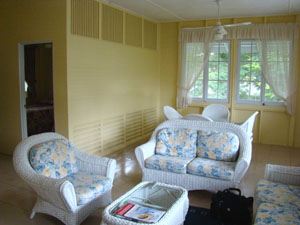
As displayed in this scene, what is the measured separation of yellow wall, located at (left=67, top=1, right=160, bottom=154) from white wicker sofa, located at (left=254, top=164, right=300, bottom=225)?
283cm

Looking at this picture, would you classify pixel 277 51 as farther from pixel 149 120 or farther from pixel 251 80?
pixel 149 120

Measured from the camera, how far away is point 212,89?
674cm

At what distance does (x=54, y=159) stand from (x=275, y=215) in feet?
6.82

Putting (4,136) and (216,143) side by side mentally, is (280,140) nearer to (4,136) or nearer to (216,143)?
(216,143)

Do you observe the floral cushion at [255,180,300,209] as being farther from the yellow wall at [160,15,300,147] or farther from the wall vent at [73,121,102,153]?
the yellow wall at [160,15,300,147]

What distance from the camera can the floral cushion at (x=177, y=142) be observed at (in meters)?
3.81

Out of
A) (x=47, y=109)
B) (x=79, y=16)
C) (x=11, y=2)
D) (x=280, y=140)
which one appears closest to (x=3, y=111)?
(x=47, y=109)

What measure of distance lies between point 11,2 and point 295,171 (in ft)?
15.6

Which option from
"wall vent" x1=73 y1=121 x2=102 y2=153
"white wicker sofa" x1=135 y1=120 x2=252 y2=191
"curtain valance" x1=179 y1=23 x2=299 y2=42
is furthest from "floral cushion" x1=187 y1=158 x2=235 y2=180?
"curtain valance" x1=179 y1=23 x2=299 y2=42

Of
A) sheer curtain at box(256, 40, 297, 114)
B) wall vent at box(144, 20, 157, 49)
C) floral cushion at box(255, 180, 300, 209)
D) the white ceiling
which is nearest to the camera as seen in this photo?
floral cushion at box(255, 180, 300, 209)

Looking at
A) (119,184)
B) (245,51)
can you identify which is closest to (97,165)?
(119,184)

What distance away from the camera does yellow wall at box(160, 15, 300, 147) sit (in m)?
6.08

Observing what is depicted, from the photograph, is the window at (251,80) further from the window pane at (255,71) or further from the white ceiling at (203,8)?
the white ceiling at (203,8)

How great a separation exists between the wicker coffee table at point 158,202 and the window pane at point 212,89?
4185 millimetres
